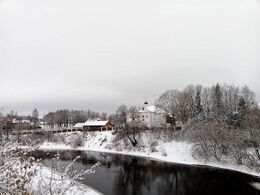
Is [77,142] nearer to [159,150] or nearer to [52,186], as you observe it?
[159,150]

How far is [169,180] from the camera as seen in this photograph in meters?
30.5

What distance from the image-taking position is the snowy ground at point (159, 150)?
36894 millimetres

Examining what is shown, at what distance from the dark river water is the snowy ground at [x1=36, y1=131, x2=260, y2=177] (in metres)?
1.98

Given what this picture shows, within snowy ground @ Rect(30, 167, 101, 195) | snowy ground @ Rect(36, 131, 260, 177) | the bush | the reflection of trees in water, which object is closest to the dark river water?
→ the reflection of trees in water

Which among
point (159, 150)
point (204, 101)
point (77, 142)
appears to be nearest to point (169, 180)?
point (159, 150)

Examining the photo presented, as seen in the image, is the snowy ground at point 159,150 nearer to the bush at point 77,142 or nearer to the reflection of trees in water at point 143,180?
the bush at point 77,142

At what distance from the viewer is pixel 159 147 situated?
51.2 metres

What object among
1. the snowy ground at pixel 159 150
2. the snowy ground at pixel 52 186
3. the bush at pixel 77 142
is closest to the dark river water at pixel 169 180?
the snowy ground at pixel 159 150

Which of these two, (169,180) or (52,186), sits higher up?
Result: (52,186)

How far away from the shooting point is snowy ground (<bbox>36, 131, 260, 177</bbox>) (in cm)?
3689

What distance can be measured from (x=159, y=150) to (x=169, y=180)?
64.1ft

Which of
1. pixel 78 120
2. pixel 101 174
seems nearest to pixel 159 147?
pixel 101 174

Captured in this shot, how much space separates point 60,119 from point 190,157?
96797mm

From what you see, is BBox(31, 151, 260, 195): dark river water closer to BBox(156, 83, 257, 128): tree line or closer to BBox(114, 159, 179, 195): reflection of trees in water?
BBox(114, 159, 179, 195): reflection of trees in water
